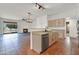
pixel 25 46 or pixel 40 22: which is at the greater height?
pixel 40 22

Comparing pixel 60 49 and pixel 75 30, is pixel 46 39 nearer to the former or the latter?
pixel 60 49

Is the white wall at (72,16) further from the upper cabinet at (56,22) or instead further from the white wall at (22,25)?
the white wall at (22,25)

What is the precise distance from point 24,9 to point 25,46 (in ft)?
2.74

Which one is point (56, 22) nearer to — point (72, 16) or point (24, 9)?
point (72, 16)

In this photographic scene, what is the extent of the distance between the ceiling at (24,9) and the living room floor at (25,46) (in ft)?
1.50

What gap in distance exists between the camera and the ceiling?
2240mm

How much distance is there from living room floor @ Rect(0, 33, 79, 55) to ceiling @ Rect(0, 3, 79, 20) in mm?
456

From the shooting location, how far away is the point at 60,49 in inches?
92.0

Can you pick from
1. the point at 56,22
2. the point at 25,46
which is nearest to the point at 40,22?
the point at 56,22

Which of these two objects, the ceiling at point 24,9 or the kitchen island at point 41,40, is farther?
the kitchen island at point 41,40

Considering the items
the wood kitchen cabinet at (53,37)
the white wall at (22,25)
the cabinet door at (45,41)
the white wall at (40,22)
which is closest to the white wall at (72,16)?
the white wall at (40,22)

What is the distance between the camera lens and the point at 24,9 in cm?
227

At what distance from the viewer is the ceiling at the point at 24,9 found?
2240 millimetres

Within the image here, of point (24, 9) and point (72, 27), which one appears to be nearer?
point (24, 9)
